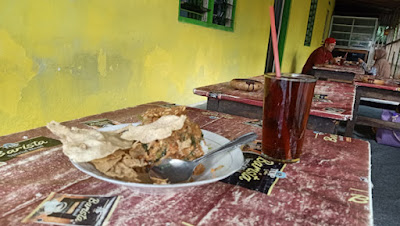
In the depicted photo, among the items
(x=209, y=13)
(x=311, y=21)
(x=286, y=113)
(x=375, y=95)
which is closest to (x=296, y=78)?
(x=286, y=113)

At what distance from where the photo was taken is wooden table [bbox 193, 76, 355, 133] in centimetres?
148

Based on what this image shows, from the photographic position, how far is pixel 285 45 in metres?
7.82

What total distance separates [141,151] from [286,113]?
38 centimetres

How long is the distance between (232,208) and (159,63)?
→ 2.83 metres

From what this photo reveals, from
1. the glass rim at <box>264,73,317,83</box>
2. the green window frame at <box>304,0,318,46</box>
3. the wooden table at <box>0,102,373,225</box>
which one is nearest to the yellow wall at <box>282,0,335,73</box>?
the green window frame at <box>304,0,318,46</box>

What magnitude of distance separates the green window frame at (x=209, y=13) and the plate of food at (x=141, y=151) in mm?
3014

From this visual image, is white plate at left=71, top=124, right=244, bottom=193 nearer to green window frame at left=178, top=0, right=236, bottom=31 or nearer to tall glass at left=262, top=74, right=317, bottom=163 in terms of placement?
tall glass at left=262, top=74, right=317, bottom=163

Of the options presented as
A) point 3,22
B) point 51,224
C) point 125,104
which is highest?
point 3,22

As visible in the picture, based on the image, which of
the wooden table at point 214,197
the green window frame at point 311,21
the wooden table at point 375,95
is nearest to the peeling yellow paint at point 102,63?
the wooden table at point 214,197

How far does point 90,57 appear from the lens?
241 cm

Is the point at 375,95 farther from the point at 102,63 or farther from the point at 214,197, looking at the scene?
the point at 214,197

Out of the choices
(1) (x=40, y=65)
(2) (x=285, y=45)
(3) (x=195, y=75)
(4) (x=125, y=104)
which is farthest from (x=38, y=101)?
(2) (x=285, y=45)

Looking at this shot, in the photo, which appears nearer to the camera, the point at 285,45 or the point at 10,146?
the point at 10,146

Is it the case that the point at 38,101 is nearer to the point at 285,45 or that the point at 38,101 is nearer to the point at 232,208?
the point at 232,208
